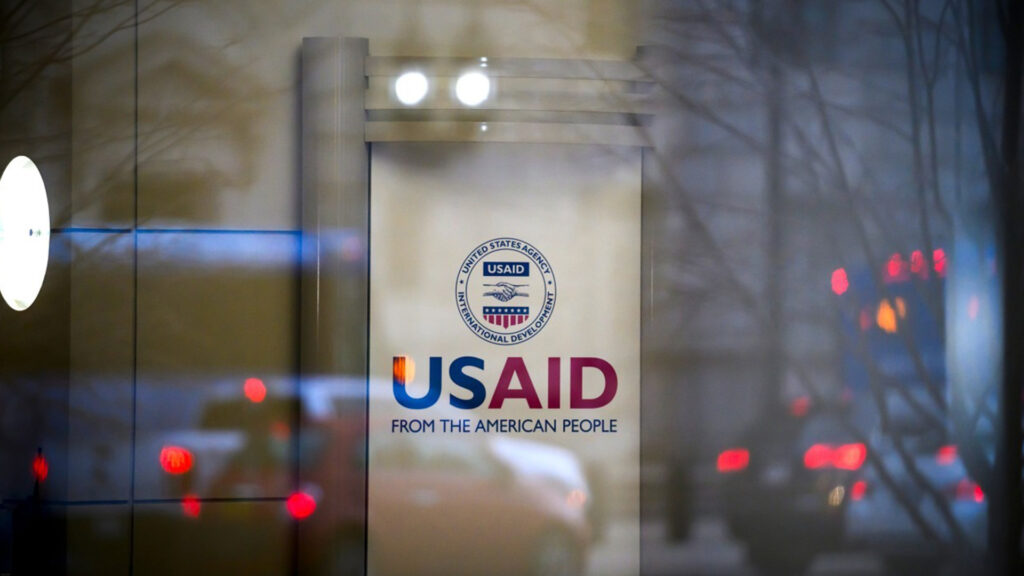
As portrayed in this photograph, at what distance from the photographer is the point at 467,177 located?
259 cm

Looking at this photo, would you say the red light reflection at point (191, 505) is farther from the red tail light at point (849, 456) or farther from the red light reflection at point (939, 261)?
the red light reflection at point (939, 261)

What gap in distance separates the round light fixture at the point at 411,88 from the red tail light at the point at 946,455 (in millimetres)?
2123

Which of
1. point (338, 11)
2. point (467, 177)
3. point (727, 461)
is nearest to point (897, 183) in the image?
point (727, 461)

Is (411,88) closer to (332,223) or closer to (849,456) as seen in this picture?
(332,223)

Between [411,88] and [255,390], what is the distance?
41.5 inches

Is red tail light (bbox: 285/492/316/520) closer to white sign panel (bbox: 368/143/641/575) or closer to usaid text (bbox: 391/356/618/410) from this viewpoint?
white sign panel (bbox: 368/143/641/575)

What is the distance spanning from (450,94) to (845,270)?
145 centimetres

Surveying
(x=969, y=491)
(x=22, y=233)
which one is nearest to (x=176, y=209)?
(x=22, y=233)

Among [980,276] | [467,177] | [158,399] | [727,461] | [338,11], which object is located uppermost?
[338,11]

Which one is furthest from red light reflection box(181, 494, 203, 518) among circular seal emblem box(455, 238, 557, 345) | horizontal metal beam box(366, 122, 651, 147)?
horizontal metal beam box(366, 122, 651, 147)

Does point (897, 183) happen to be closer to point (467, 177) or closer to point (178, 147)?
point (467, 177)

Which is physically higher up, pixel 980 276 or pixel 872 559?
pixel 980 276

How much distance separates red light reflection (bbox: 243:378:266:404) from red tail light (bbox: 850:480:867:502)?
198 centimetres

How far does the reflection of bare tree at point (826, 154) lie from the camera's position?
106 inches
